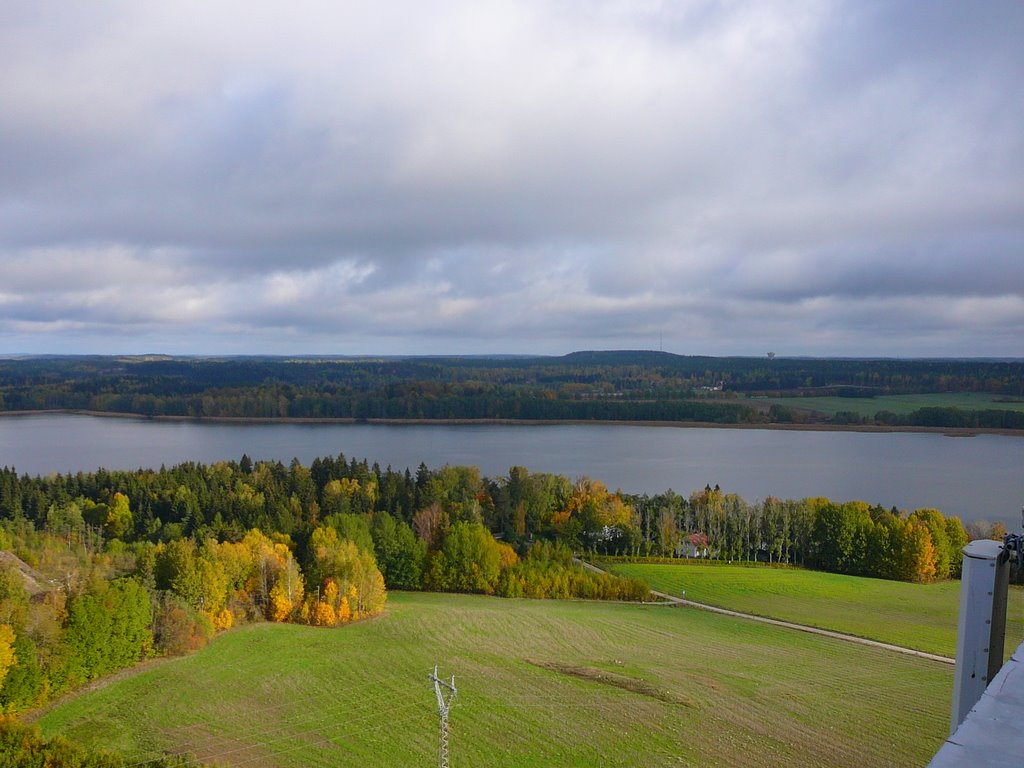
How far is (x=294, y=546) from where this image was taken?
65.4 feet

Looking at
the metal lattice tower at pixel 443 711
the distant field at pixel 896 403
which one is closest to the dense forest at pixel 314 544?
the metal lattice tower at pixel 443 711

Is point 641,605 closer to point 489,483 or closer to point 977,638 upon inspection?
point 489,483

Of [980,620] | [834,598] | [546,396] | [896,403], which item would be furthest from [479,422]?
[980,620]

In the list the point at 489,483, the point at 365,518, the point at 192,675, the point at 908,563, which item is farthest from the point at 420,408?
the point at 192,675

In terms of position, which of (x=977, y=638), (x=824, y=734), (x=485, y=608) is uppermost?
(x=977, y=638)

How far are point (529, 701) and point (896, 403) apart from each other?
→ 61342mm

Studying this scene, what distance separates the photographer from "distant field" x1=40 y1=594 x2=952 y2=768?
27.9 feet

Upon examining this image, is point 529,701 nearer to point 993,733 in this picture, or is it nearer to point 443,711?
point 443,711

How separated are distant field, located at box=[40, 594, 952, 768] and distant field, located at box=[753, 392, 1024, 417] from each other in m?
49.8

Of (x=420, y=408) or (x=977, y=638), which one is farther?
(x=420, y=408)

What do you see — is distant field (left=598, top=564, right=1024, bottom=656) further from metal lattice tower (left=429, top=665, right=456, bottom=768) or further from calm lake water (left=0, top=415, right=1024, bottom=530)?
calm lake water (left=0, top=415, right=1024, bottom=530)

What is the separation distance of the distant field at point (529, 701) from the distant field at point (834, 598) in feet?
5.59

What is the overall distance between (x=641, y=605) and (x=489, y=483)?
37.7 ft

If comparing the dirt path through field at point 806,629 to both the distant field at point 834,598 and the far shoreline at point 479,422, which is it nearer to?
the distant field at point 834,598
